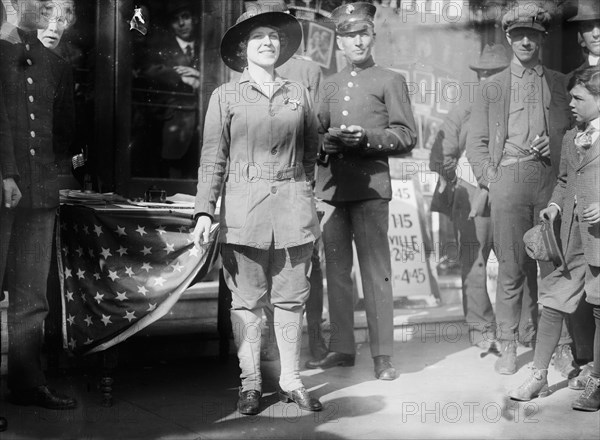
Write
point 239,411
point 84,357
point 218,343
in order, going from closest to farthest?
1. point 239,411
2. point 84,357
3. point 218,343

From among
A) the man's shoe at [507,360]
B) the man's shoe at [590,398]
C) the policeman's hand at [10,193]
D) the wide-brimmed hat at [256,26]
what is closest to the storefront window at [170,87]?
the wide-brimmed hat at [256,26]

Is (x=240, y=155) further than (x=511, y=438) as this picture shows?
Yes

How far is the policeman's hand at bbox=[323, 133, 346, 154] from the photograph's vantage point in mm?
5316

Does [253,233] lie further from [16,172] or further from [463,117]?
[463,117]

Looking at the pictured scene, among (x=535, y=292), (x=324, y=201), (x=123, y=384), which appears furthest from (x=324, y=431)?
(x=535, y=292)

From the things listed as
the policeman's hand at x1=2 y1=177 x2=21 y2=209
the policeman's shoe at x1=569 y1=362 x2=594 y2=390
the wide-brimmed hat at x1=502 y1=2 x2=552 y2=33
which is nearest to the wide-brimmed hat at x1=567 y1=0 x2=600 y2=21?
the wide-brimmed hat at x1=502 y1=2 x2=552 y2=33

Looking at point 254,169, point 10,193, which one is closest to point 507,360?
point 254,169

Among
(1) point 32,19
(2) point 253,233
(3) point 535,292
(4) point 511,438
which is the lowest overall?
(4) point 511,438

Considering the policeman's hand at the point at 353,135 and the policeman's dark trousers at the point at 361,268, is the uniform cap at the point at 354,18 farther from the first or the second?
the policeman's dark trousers at the point at 361,268

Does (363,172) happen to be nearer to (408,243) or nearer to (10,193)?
(10,193)

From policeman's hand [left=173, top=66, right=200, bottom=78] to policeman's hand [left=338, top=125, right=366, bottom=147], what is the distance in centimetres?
198

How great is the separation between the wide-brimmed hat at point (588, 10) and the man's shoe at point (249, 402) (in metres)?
4.09

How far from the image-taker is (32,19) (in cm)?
460

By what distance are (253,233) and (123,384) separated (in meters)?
1.37
